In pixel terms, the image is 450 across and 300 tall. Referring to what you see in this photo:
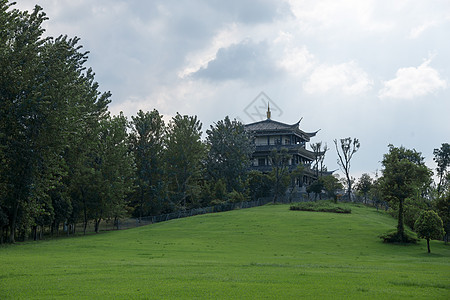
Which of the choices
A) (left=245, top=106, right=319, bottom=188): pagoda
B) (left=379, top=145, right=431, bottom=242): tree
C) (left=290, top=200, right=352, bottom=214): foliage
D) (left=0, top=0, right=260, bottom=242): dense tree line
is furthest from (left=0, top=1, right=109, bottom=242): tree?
(left=245, top=106, right=319, bottom=188): pagoda

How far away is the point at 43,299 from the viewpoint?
37.7 feet

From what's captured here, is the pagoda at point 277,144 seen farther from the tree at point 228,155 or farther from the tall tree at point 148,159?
the tall tree at point 148,159

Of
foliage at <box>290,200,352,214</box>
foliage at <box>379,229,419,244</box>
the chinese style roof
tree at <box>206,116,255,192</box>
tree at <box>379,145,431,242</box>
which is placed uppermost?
the chinese style roof

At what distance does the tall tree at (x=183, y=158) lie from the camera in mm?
65562

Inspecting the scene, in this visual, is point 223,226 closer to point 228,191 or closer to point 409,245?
point 409,245

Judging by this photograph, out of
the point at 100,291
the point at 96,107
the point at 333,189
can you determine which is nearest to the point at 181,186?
the point at 96,107

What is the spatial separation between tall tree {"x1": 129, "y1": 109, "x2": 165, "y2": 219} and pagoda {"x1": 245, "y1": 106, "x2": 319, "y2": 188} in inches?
997

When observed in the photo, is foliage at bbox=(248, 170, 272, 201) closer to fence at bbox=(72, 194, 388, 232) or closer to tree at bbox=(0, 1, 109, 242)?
fence at bbox=(72, 194, 388, 232)

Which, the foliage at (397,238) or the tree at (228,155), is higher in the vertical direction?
the tree at (228,155)

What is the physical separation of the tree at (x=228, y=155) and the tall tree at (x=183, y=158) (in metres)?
6.32

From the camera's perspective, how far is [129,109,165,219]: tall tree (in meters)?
64.4

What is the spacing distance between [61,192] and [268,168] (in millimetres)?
46211

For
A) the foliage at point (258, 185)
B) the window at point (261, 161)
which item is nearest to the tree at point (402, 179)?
the foliage at point (258, 185)

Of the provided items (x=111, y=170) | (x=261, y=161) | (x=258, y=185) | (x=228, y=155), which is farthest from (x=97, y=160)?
(x=261, y=161)
